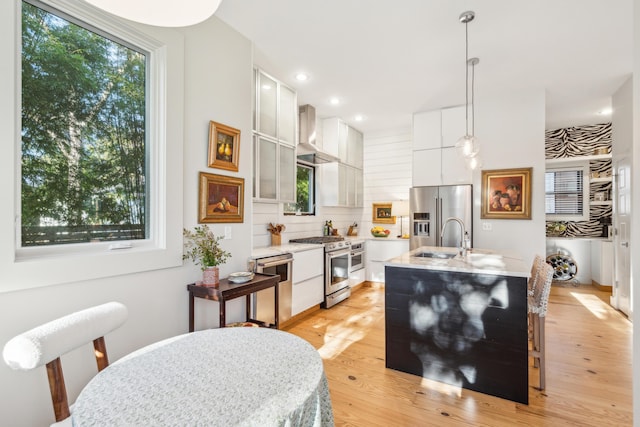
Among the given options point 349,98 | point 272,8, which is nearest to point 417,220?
point 349,98

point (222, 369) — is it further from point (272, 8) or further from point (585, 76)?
point (585, 76)

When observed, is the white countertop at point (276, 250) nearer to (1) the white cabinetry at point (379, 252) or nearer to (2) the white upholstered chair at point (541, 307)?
(1) the white cabinetry at point (379, 252)

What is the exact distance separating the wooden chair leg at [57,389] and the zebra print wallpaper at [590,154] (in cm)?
686

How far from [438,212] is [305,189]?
6.77 feet

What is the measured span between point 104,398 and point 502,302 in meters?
2.23

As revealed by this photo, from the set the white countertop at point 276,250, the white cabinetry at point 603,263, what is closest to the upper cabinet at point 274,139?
the white countertop at point 276,250

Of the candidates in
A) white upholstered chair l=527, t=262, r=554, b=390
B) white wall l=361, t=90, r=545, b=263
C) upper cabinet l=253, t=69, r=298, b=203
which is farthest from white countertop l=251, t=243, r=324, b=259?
white wall l=361, t=90, r=545, b=263

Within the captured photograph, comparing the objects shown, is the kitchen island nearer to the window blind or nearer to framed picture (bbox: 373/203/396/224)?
framed picture (bbox: 373/203/396/224)

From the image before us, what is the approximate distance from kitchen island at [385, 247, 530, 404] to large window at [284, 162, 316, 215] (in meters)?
2.48

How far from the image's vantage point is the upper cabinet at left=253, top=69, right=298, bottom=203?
313 centimetres

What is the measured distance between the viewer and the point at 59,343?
1033 mm

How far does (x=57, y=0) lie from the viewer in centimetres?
162

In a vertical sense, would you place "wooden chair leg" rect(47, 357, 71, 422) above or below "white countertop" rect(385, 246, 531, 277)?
below

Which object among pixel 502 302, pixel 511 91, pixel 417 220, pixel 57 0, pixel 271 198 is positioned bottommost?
pixel 502 302
